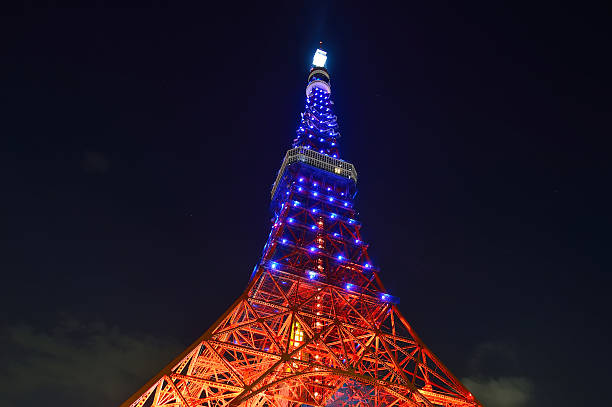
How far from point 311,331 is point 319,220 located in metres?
9.79

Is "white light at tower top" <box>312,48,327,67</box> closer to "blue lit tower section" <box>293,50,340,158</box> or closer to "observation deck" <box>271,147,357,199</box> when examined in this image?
"blue lit tower section" <box>293,50,340,158</box>

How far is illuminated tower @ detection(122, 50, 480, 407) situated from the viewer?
12820 mm

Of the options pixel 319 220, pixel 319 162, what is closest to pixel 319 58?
pixel 319 162

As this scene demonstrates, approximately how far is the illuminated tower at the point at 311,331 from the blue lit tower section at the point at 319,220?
0.07 metres

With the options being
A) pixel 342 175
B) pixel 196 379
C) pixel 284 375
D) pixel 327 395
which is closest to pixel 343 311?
pixel 327 395

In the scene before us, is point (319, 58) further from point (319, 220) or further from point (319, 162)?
point (319, 220)

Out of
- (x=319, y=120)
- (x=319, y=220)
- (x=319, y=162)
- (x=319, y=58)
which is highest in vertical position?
(x=319, y=58)

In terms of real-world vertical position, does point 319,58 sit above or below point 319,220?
above

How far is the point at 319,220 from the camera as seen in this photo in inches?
918

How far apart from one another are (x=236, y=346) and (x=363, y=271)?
28.2ft

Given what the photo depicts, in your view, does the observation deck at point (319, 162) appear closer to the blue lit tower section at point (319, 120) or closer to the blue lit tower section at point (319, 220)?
the blue lit tower section at point (319, 220)

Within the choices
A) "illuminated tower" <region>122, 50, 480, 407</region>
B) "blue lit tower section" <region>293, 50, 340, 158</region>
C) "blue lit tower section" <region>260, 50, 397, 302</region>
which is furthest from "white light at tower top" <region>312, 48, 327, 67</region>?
"illuminated tower" <region>122, 50, 480, 407</region>

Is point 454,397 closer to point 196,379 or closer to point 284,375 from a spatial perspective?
point 284,375

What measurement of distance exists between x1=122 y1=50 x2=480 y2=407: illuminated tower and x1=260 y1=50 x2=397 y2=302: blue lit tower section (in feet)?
0.22
